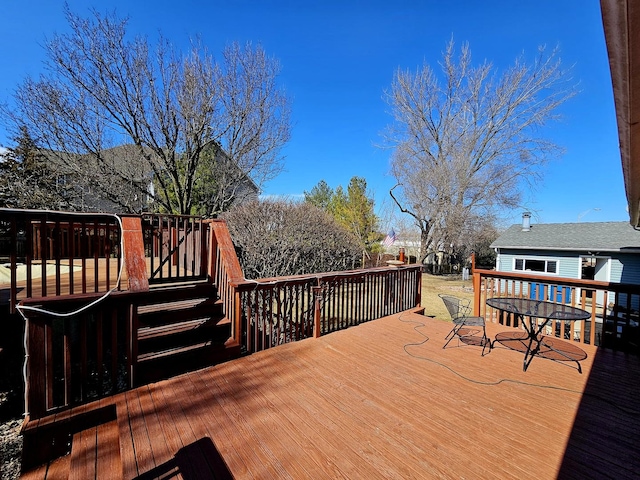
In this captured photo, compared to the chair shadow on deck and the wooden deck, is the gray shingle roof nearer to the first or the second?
the wooden deck

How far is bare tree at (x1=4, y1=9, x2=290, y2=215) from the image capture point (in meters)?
7.76

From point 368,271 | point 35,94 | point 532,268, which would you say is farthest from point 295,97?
point 532,268

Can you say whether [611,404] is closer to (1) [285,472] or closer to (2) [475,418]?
(2) [475,418]

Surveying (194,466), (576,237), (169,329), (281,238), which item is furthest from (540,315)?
(576,237)

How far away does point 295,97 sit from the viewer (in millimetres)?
10789

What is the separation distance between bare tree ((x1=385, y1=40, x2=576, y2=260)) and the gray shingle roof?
2338 millimetres

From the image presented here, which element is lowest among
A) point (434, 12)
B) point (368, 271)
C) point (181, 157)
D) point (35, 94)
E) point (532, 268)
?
point (532, 268)

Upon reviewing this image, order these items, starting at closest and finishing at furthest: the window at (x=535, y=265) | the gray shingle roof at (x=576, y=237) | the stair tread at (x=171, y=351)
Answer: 1. the stair tread at (x=171, y=351)
2. the gray shingle roof at (x=576, y=237)
3. the window at (x=535, y=265)

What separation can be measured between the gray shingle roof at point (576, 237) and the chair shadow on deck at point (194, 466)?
16.3 meters

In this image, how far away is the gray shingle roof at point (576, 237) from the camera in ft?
40.9

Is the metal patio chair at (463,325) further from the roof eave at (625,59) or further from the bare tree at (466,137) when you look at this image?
the bare tree at (466,137)

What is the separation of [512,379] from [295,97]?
1069 cm

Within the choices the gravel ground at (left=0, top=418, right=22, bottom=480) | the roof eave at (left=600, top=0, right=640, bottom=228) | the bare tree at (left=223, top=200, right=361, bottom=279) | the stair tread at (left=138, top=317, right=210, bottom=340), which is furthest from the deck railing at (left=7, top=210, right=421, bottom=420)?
the roof eave at (left=600, top=0, right=640, bottom=228)

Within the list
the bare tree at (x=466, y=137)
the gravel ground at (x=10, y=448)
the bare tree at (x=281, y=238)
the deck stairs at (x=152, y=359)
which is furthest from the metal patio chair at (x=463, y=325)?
the bare tree at (x=466, y=137)
